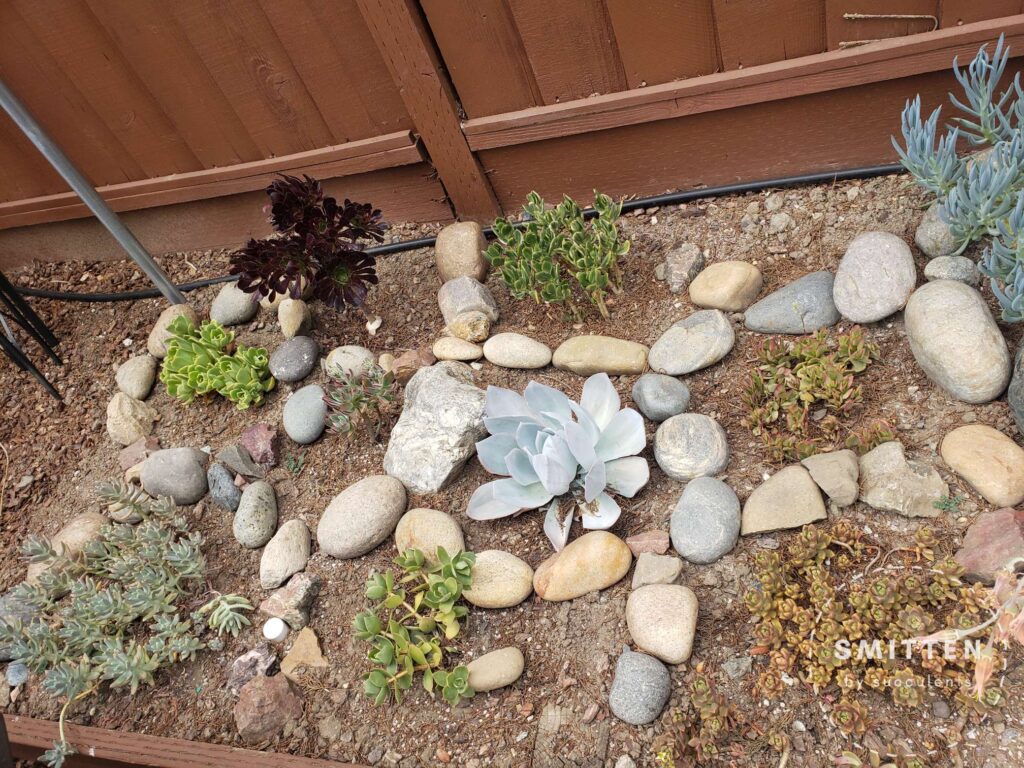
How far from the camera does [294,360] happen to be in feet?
9.24

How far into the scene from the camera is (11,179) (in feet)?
12.3

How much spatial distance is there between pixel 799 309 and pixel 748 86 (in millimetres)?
815

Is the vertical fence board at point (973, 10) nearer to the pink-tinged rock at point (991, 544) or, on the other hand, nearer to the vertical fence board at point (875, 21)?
the vertical fence board at point (875, 21)

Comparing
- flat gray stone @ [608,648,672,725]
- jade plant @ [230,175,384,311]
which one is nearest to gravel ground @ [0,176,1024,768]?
flat gray stone @ [608,648,672,725]

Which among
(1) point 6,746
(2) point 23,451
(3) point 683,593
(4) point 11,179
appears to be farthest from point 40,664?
(4) point 11,179

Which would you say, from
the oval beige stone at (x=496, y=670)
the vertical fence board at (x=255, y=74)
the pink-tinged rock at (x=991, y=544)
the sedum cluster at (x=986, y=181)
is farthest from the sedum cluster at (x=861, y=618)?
the vertical fence board at (x=255, y=74)

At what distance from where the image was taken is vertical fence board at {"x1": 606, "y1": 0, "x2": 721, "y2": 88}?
8.08 feet

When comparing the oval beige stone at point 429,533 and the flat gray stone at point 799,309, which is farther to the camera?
the flat gray stone at point 799,309

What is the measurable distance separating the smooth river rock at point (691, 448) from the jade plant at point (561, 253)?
23.7 inches

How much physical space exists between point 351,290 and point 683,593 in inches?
61.9

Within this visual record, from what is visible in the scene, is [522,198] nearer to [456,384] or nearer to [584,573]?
[456,384]

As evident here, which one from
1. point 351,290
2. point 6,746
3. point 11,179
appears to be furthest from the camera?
point 11,179

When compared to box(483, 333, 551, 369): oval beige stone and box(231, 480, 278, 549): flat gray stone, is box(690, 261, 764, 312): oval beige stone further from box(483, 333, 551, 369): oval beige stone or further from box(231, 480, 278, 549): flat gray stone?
box(231, 480, 278, 549): flat gray stone

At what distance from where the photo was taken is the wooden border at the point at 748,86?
7.55 ft
